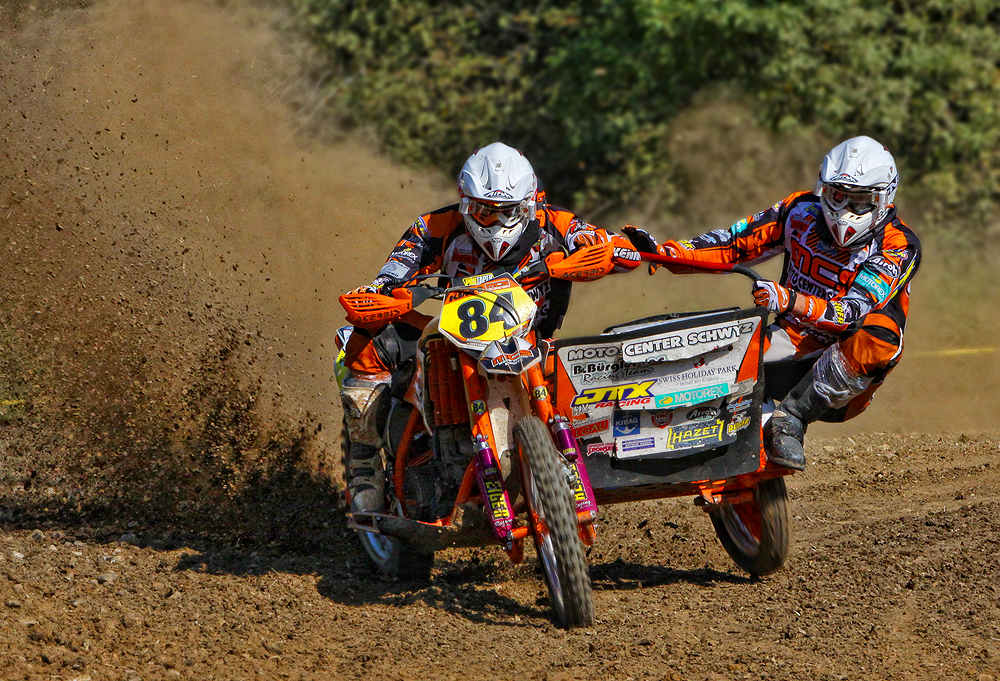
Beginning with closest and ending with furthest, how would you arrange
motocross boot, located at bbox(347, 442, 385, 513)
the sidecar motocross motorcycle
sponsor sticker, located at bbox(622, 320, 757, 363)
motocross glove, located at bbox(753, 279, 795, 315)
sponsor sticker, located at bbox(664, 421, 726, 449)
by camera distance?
the sidecar motocross motorcycle
sponsor sticker, located at bbox(622, 320, 757, 363)
sponsor sticker, located at bbox(664, 421, 726, 449)
motocross glove, located at bbox(753, 279, 795, 315)
motocross boot, located at bbox(347, 442, 385, 513)

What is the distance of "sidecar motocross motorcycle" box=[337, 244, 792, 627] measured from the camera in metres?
4.97

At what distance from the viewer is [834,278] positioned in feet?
20.7

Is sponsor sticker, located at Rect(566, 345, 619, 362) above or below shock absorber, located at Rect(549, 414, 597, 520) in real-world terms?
above

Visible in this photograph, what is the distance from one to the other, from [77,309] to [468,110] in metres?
11.3

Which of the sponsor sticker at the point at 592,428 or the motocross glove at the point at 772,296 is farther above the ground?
the motocross glove at the point at 772,296

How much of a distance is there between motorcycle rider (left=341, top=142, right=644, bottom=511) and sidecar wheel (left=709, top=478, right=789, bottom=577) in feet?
4.71

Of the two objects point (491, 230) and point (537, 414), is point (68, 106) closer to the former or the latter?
point (491, 230)

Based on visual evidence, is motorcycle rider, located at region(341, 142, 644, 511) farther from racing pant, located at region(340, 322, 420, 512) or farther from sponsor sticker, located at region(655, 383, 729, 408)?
sponsor sticker, located at region(655, 383, 729, 408)

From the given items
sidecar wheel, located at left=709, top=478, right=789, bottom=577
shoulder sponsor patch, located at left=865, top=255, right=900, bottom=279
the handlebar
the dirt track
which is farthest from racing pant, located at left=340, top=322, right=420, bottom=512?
shoulder sponsor patch, located at left=865, top=255, right=900, bottom=279

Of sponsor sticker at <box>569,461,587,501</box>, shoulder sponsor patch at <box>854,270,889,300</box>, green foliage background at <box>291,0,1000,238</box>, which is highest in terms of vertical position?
green foliage background at <box>291,0,1000,238</box>

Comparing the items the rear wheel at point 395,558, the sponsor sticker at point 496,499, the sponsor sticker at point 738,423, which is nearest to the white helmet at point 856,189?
the sponsor sticker at point 738,423

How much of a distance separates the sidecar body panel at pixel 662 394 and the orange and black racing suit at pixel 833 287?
0.67 m

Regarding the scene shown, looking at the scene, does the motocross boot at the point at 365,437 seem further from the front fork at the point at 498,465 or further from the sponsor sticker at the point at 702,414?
the sponsor sticker at the point at 702,414

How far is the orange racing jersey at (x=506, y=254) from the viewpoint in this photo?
229 inches
